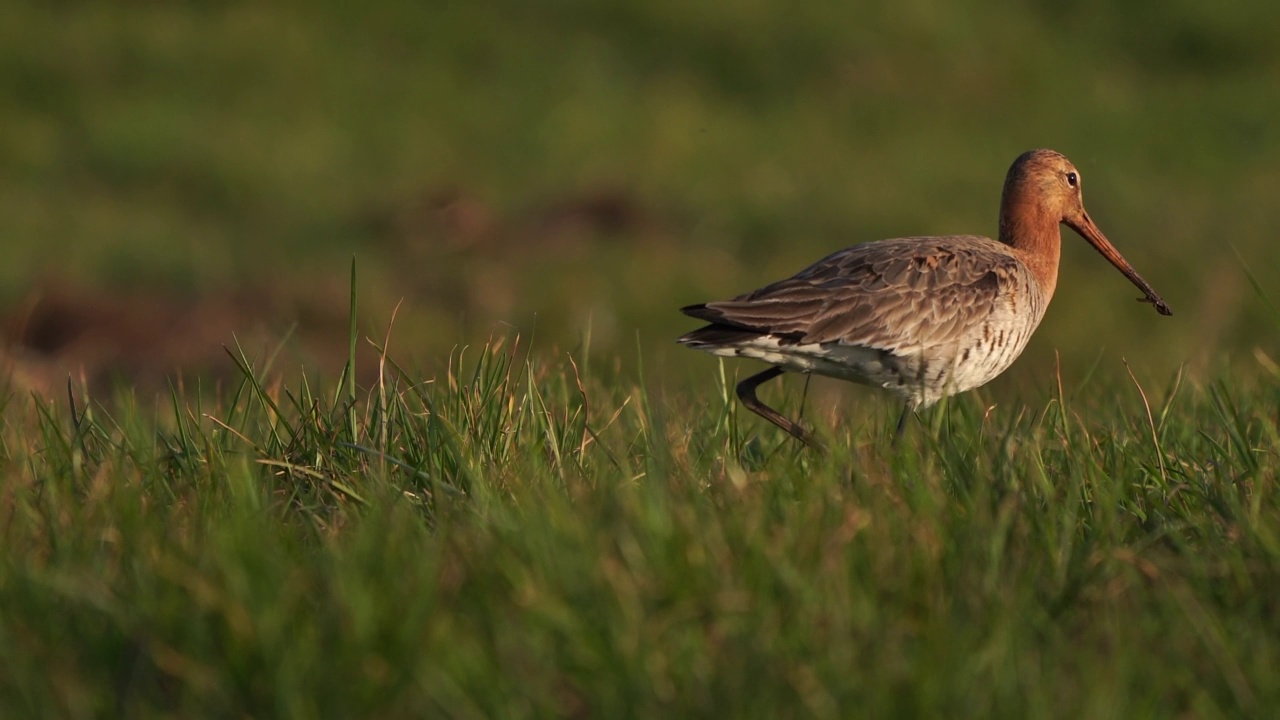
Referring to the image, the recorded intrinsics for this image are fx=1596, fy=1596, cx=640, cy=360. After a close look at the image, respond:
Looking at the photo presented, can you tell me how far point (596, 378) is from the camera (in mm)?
5797

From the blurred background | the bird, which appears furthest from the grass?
the blurred background

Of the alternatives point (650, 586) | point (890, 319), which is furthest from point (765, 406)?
point (650, 586)

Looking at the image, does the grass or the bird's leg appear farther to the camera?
the bird's leg

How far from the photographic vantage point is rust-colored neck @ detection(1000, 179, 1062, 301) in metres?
6.76

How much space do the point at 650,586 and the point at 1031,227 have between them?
4.02 metres

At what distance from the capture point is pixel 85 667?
3.19 m

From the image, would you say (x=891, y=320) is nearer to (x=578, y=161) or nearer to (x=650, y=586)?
(x=650, y=586)

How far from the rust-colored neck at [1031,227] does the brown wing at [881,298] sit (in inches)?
23.8

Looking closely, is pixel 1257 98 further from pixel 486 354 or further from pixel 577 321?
pixel 486 354

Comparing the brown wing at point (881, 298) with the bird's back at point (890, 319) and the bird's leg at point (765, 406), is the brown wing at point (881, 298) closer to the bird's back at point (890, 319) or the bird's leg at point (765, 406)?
the bird's back at point (890, 319)

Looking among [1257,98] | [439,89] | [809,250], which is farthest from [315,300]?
[1257,98]

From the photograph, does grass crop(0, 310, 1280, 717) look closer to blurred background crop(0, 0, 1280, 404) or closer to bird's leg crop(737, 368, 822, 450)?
bird's leg crop(737, 368, 822, 450)

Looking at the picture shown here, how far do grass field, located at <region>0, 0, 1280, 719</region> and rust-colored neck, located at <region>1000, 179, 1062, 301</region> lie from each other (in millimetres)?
582

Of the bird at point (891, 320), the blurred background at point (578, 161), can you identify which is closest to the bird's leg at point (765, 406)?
the bird at point (891, 320)
